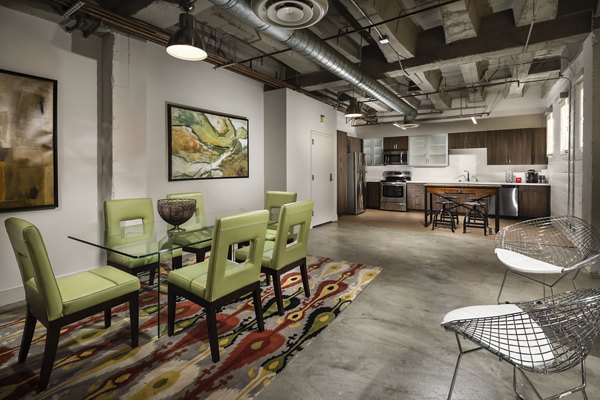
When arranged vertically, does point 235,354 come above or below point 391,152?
below

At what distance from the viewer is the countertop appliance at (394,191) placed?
30.9 ft

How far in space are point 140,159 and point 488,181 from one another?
341 inches

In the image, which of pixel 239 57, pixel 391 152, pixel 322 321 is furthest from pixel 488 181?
pixel 322 321

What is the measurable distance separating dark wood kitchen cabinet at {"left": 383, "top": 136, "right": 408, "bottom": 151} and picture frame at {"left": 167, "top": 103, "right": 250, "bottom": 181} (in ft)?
18.7

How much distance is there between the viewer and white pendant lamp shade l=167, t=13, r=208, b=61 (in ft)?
8.50

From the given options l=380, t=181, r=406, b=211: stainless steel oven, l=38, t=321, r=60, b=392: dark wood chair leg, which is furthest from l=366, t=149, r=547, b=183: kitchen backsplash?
l=38, t=321, r=60, b=392: dark wood chair leg

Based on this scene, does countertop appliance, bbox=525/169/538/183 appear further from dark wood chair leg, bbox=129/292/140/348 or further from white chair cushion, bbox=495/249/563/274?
dark wood chair leg, bbox=129/292/140/348

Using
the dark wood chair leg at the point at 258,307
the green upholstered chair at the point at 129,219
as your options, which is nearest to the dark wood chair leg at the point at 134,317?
the green upholstered chair at the point at 129,219

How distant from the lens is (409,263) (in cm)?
428

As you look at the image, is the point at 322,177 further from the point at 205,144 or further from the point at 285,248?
the point at 285,248

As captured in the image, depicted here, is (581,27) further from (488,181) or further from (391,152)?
(391,152)

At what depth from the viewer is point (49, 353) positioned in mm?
1787

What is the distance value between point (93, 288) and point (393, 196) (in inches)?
340

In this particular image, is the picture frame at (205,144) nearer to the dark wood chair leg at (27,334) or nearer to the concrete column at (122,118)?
the concrete column at (122,118)
